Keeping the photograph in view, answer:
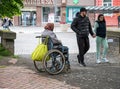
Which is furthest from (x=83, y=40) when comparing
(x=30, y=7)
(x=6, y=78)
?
(x=30, y=7)

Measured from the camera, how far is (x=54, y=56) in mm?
10578

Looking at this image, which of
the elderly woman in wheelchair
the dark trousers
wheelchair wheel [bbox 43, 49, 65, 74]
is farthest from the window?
wheelchair wheel [bbox 43, 49, 65, 74]

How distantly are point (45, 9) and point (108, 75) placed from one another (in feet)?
183

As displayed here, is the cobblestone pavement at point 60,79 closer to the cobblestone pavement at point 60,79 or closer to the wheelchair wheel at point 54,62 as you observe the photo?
the cobblestone pavement at point 60,79

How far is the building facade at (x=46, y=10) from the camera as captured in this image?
6397 cm

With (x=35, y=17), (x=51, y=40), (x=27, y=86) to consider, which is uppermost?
(x=35, y=17)

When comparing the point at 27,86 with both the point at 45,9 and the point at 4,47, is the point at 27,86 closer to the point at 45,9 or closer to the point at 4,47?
the point at 4,47

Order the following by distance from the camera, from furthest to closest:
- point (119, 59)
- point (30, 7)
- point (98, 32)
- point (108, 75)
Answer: point (30, 7)
point (119, 59)
point (98, 32)
point (108, 75)

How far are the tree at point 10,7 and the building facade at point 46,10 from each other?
4734cm

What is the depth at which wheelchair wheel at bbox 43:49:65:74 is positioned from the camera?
10.4 m

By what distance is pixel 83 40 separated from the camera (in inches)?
491

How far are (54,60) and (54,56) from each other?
0.10 meters

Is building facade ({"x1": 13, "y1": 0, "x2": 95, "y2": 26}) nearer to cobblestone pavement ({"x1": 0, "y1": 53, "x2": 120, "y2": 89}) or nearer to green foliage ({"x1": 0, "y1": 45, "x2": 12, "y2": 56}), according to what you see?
green foliage ({"x1": 0, "y1": 45, "x2": 12, "y2": 56})

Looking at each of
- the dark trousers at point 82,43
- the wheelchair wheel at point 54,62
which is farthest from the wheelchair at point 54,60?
the dark trousers at point 82,43
